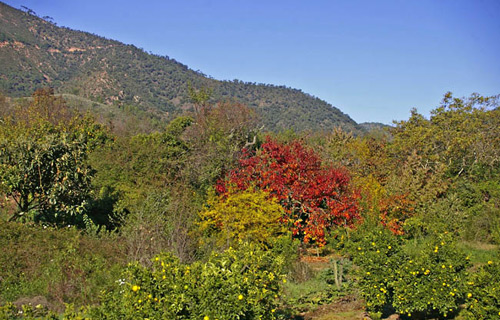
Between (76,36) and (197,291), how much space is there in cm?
12552

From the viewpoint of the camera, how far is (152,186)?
15.9 meters

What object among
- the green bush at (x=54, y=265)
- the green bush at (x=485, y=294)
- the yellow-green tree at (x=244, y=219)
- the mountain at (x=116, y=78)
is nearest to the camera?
the green bush at (x=485, y=294)

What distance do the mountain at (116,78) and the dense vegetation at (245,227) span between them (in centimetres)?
5967

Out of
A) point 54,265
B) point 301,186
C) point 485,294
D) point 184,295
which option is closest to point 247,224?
point 301,186

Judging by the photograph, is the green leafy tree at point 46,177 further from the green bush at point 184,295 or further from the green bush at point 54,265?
the green bush at point 184,295

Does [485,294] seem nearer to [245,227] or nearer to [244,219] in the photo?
[244,219]

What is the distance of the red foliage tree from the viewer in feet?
51.3

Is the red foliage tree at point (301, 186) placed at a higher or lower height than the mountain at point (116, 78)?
lower

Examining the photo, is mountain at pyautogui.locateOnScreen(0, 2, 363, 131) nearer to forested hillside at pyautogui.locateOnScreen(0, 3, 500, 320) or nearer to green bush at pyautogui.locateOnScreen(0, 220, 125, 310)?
forested hillside at pyautogui.locateOnScreen(0, 3, 500, 320)

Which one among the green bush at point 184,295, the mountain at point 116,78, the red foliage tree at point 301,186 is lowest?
the green bush at point 184,295

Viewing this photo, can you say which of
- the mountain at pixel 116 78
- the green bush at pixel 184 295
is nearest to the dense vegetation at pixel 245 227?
the green bush at pixel 184 295

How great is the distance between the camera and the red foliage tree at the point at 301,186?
15.6 metres

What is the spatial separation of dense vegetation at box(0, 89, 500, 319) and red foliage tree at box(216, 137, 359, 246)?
0.06 meters

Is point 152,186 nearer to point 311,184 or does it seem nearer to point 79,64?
point 311,184
